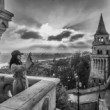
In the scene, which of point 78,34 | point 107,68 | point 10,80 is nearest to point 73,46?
point 78,34

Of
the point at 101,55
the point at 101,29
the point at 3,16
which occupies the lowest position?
the point at 101,55

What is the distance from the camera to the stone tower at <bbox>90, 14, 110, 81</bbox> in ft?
A: 98.7

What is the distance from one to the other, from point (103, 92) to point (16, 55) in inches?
796

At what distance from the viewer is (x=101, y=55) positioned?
3092 centimetres

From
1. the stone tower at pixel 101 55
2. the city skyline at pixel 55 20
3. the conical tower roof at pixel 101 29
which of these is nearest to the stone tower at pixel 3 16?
the city skyline at pixel 55 20

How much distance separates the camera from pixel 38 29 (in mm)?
12477

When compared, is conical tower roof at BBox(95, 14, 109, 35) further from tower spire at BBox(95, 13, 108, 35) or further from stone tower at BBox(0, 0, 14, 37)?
stone tower at BBox(0, 0, 14, 37)

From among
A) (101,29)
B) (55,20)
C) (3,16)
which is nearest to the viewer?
(3,16)

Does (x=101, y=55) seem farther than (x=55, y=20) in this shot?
Yes

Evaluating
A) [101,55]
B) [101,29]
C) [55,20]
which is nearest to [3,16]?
[55,20]

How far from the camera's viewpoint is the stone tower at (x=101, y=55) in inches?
1184

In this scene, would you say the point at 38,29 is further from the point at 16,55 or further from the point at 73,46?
the point at 73,46

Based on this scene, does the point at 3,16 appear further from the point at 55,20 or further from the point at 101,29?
the point at 101,29

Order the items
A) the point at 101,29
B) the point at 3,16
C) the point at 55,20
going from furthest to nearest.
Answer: the point at 101,29 < the point at 55,20 < the point at 3,16
